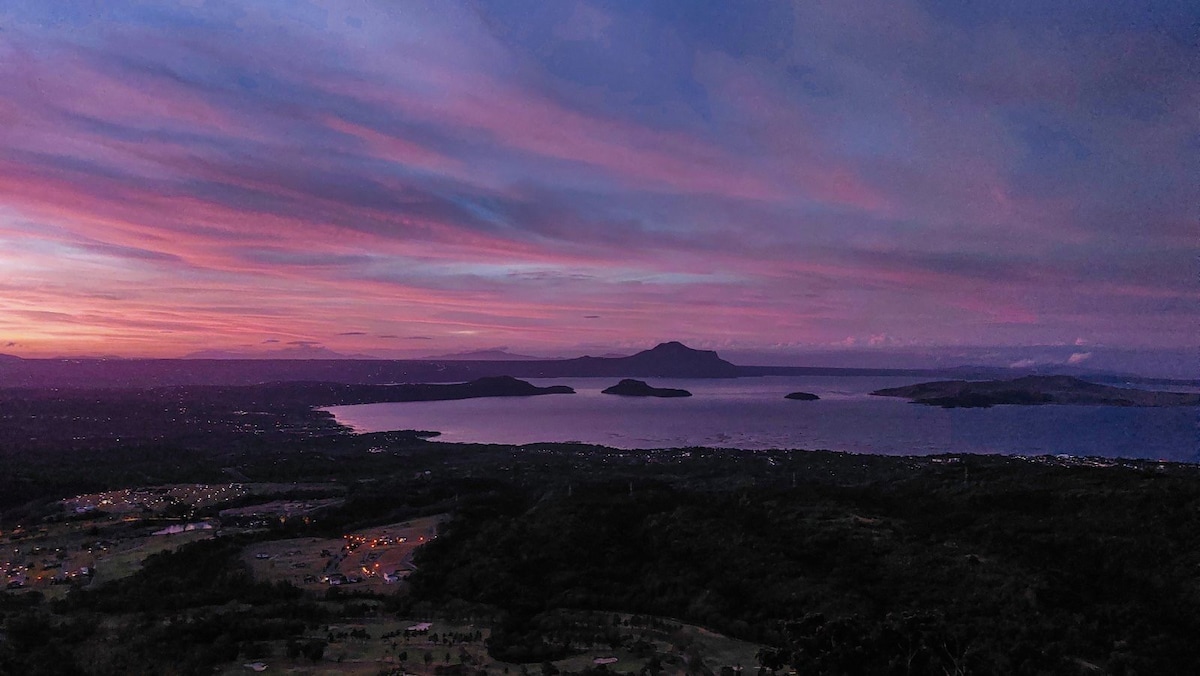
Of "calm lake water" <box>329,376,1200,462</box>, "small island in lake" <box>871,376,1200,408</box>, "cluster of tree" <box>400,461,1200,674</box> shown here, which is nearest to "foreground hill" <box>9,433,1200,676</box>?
"cluster of tree" <box>400,461,1200,674</box>

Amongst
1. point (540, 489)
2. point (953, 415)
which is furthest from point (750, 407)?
point (540, 489)

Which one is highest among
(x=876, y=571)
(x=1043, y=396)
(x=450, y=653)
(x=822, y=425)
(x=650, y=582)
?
(x=1043, y=396)

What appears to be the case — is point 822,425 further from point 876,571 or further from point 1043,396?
point 876,571

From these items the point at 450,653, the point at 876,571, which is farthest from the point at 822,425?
the point at 450,653

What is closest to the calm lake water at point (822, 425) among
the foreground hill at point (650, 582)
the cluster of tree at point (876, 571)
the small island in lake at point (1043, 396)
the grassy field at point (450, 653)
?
the small island in lake at point (1043, 396)

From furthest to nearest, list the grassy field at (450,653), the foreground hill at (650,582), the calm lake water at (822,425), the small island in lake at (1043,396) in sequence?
1. the small island in lake at (1043,396)
2. the calm lake water at (822,425)
3. the foreground hill at (650,582)
4. the grassy field at (450,653)

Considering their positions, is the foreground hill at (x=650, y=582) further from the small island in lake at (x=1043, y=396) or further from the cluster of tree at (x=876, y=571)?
the small island in lake at (x=1043, y=396)
